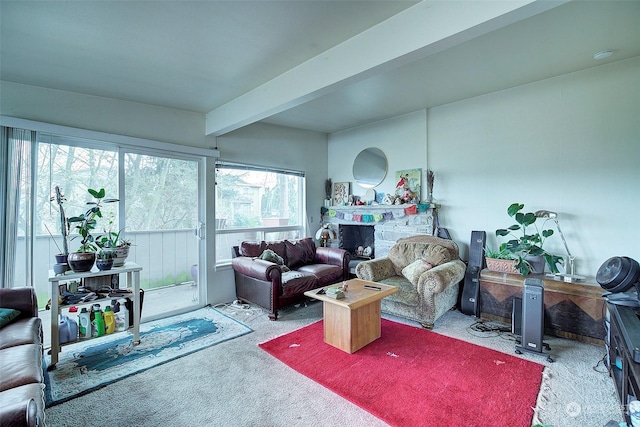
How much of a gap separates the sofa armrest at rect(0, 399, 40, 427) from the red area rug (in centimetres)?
161

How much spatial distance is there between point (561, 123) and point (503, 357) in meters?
2.56

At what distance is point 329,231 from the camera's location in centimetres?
504

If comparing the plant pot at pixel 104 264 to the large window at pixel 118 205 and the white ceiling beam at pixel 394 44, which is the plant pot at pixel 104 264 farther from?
the white ceiling beam at pixel 394 44

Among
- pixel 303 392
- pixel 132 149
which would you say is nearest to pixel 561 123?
pixel 303 392

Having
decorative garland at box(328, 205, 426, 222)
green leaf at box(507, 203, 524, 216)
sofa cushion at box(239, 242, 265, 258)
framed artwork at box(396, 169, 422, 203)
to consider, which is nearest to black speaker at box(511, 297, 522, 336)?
green leaf at box(507, 203, 524, 216)

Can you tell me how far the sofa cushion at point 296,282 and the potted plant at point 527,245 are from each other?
2.30m

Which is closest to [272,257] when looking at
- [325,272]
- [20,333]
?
[325,272]

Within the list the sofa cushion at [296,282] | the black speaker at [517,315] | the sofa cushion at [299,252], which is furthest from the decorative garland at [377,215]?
the black speaker at [517,315]

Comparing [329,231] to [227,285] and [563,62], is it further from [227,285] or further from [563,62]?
[563,62]

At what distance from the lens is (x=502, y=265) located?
3330 millimetres

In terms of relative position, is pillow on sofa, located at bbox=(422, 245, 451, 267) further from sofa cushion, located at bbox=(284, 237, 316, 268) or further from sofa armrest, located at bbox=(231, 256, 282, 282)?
sofa armrest, located at bbox=(231, 256, 282, 282)

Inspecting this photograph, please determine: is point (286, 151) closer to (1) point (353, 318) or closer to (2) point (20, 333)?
(1) point (353, 318)

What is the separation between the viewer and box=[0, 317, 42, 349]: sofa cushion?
185 cm

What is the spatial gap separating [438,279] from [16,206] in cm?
412
